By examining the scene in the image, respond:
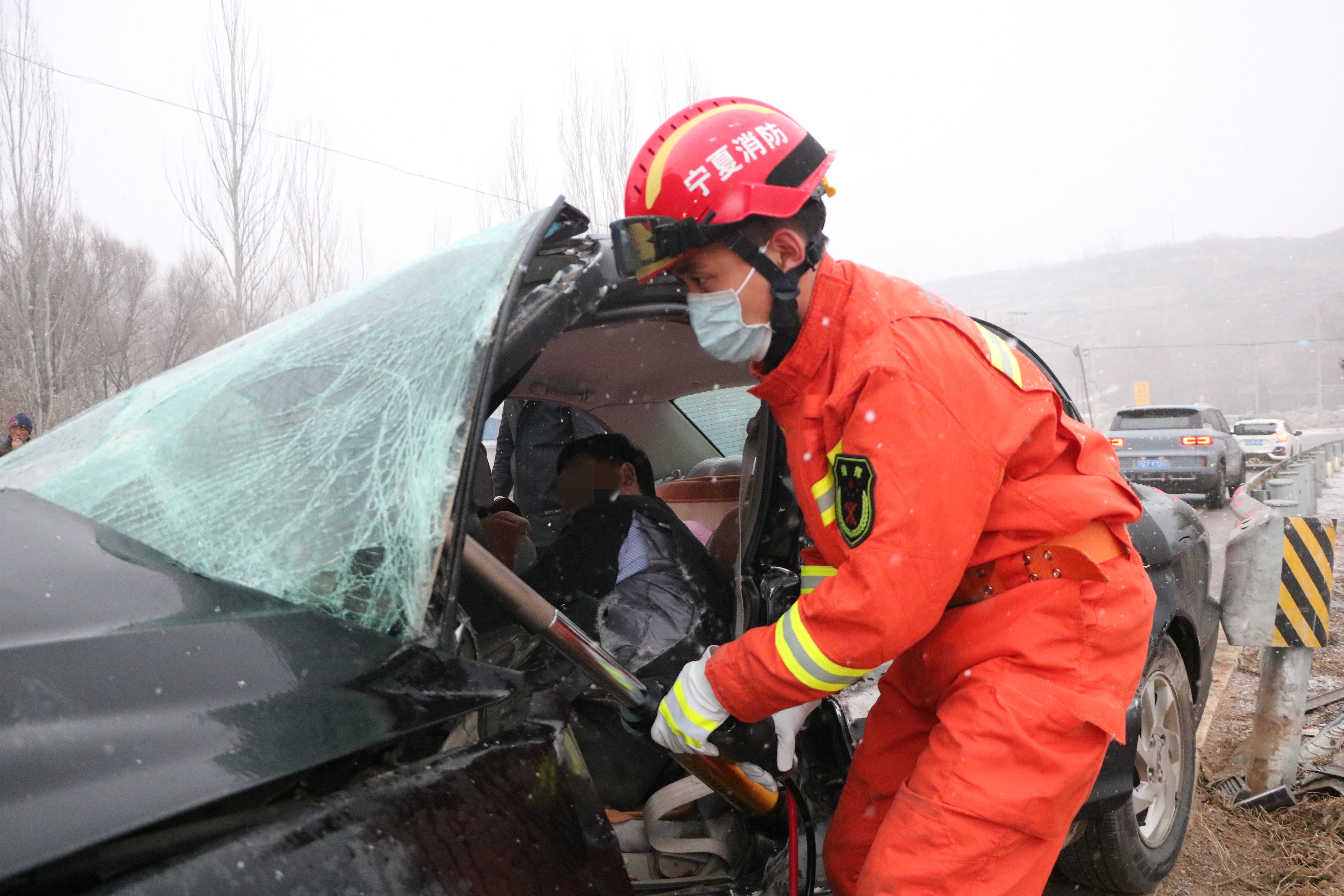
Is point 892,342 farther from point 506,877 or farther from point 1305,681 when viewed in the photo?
point 1305,681

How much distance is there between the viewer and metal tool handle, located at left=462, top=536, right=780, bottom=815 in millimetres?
1307

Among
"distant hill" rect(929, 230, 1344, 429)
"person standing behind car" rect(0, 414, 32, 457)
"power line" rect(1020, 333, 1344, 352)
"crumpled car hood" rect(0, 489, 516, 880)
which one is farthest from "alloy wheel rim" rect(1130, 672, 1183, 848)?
"power line" rect(1020, 333, 1344, 352)

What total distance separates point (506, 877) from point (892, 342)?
94 centimetres

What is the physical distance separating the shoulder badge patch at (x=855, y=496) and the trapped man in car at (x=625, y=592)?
2.35 feet

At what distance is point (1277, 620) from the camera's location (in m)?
3.21

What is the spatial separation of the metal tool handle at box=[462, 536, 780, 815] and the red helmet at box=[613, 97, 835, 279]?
0.54m

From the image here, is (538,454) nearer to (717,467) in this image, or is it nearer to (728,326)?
(717,467)

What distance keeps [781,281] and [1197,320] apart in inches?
3793

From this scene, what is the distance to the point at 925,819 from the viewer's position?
1432 millimetres

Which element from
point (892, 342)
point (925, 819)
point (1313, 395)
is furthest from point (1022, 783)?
point (1313, 395)

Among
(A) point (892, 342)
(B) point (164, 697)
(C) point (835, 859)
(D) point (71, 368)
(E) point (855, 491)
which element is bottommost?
(D) point (71, 368)

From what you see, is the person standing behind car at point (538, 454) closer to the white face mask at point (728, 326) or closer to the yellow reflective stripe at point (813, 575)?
the yellow reflective stripe at point (813, 575)

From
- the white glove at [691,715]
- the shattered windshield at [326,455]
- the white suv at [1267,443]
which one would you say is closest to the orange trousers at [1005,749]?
the white glove at [691,715]

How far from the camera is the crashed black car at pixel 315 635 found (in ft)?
3.06
